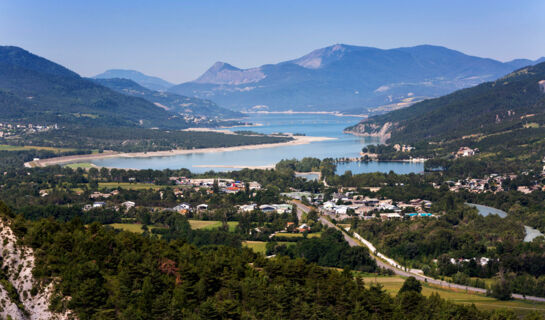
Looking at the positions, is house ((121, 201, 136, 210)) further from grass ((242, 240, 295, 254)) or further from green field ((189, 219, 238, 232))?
grass ((242, 240, 295, 254))

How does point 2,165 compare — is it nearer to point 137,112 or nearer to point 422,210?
point 422,210

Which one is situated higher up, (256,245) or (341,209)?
(341,209)

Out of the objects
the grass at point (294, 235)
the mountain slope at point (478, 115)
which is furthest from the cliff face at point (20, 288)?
the mountain slope at point (478, 115)

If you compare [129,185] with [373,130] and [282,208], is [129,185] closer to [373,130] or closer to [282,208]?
[282,208]

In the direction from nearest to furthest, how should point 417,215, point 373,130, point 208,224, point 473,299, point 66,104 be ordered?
point 473,299 < point 208,224 < point 417,215 < point 373,130 < point 66,104

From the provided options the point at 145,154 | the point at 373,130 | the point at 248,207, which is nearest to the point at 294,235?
the point at 248,207

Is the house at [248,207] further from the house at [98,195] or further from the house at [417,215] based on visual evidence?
the house at [98,195]

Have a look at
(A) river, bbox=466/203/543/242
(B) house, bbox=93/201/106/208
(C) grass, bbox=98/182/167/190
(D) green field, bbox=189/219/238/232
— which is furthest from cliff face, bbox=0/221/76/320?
(C) grass, bbox=98/182/167/190
